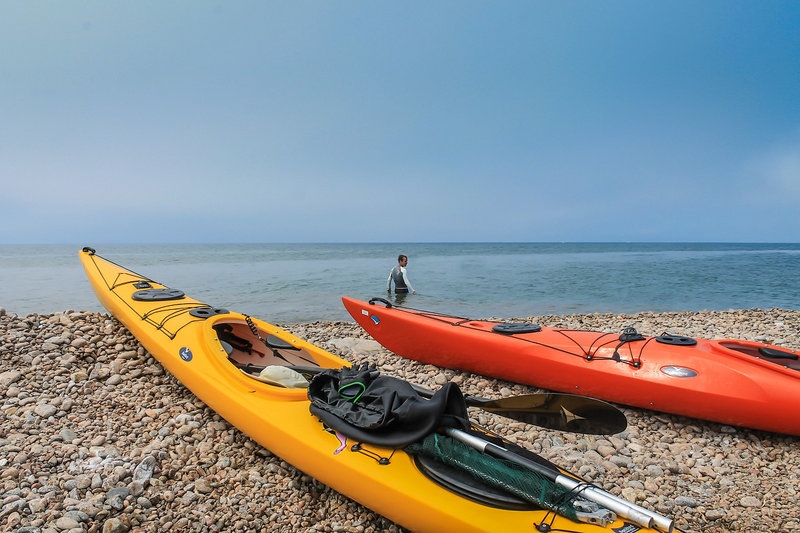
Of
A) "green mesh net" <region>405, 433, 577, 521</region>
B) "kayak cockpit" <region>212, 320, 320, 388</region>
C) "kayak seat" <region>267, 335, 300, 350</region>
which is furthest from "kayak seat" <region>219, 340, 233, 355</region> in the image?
"green mesh net" <region>405, 433, 577, 521</region>

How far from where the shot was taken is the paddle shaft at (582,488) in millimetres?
1856

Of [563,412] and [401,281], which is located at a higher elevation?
[401,281]

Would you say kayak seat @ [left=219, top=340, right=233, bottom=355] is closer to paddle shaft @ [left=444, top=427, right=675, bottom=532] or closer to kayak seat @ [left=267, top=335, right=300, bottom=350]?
kayak seat @ [left=267, top=335, right=300, bottom=350]

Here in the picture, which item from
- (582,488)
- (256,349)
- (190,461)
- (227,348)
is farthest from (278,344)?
(582,488)

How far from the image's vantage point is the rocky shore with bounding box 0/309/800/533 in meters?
2.50

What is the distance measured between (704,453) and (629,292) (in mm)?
12775

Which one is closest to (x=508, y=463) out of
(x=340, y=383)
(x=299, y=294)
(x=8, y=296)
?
(x=340, y=383)

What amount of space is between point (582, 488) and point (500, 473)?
41cm

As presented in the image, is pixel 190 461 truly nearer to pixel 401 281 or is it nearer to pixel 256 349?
pixel 256 349

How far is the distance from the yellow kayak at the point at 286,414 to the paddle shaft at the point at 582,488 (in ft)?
0.18

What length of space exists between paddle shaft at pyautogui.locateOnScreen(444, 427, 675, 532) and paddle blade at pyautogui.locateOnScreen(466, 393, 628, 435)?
50cm

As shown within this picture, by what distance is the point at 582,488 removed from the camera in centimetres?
204

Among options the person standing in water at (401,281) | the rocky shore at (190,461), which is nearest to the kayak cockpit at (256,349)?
the rocky shore at (190,461)

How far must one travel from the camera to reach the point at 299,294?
1311 centimetres
